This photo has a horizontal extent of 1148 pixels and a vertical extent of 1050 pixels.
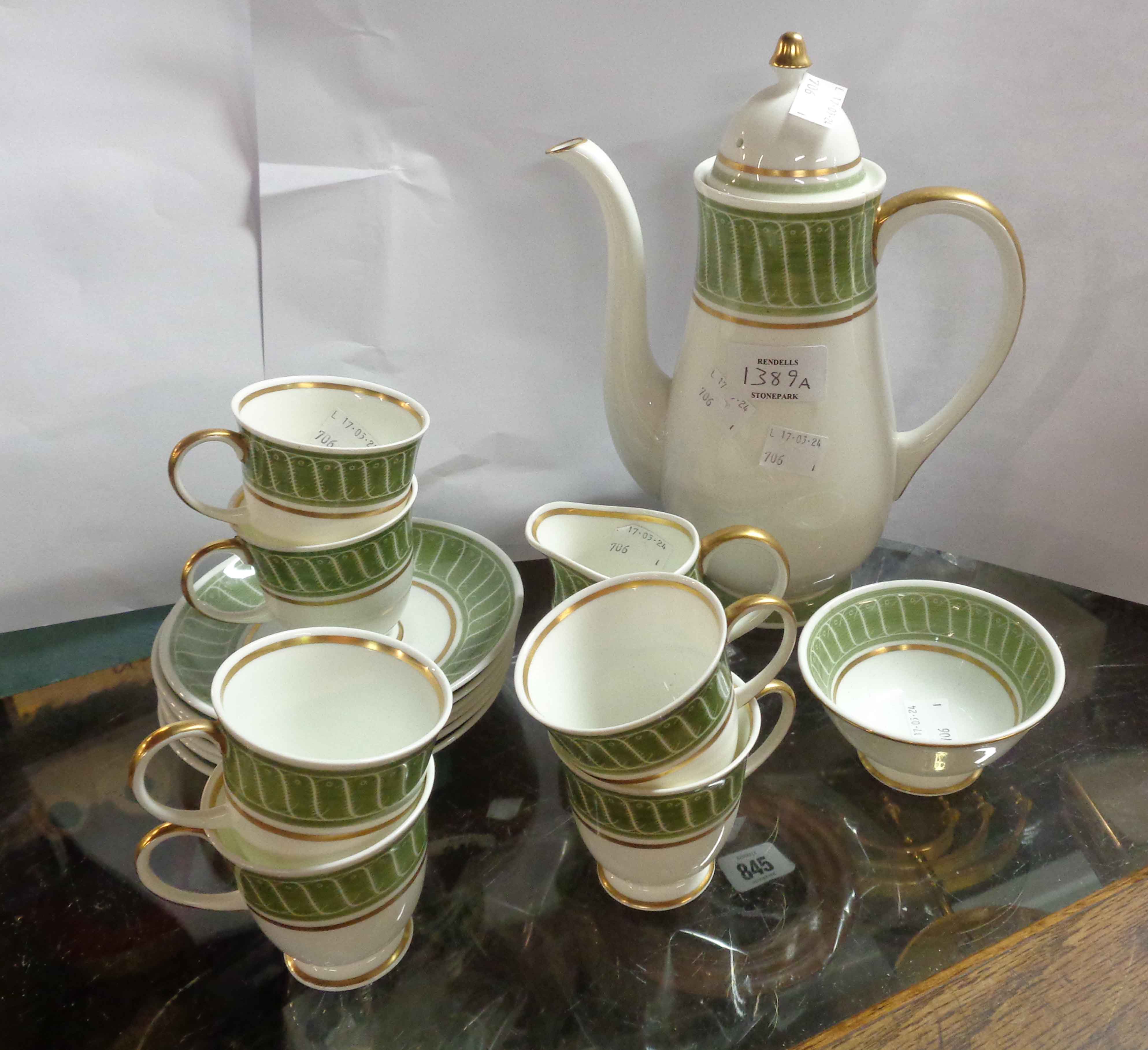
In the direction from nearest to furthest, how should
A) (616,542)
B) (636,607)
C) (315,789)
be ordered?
(315,789)
(636,607)
(616,542)

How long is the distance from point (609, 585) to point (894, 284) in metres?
0.39

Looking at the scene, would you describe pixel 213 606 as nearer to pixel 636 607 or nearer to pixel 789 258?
pixel 636 607

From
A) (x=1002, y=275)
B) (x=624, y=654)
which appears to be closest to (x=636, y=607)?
(x=624, y=654)

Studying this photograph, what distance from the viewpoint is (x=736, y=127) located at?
61 cm

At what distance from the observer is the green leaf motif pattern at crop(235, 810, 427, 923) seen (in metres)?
0.47

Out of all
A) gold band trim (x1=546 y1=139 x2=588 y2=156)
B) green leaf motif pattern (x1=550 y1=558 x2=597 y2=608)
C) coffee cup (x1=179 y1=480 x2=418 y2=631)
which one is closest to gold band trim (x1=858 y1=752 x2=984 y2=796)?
green leaf motif pattern (x1=550 y1=558 x2=597 y2=608)

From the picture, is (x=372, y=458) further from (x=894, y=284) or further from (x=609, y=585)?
(x=894, y=284)

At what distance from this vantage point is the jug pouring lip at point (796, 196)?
0.59 m

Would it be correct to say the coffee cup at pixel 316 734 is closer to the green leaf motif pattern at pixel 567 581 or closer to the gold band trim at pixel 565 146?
the green leaf motif pattern at pixel 567 581

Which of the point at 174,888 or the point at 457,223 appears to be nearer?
the point at 174,888

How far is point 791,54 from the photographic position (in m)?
0.59

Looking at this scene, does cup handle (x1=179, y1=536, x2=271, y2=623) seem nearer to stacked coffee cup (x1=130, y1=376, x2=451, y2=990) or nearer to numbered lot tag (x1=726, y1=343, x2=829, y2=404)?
stacked coffee cup (x1=130, y1=376, x2=451, y2=990)

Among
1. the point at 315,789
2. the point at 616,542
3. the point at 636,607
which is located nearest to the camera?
the point at 315,789

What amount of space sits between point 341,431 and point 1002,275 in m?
0.47
